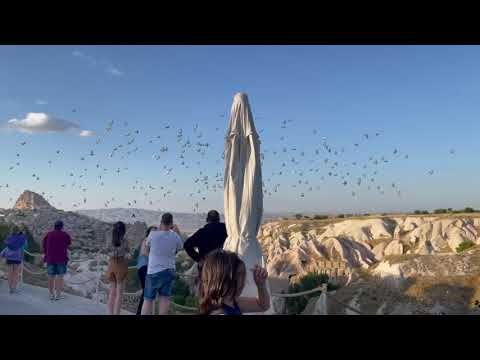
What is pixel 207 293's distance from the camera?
193cm

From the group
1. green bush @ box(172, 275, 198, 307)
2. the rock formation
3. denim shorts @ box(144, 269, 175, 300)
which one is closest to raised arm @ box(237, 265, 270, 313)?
denim shorts @ box(144, 269, 175, 300)

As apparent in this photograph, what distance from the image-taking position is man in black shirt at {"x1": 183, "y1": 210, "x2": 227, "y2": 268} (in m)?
4.69

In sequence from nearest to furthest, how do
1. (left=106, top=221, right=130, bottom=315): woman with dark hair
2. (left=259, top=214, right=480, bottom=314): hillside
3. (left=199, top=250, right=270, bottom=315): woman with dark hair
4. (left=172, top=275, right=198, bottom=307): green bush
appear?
(left=199, top=250, right=270, bottom=315): woman with dark hair, (left=106, top=221, right=130, bottom=315): woman with dark hair, (left=259, top=214, right=480, bottom=314): hillside, (left=172, top=275, right=198, bottom=307): green bush

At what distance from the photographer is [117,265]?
5.48m

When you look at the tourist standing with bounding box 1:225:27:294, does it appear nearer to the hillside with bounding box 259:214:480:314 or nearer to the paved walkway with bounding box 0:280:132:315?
the paved walkway with bounding box 0:280:132:315

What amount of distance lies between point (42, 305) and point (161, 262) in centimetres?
357

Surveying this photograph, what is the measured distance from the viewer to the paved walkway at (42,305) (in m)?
6.47

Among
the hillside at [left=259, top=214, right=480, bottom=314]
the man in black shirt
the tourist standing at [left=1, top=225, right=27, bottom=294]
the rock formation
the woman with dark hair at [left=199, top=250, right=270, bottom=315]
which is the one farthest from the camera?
the rock formation

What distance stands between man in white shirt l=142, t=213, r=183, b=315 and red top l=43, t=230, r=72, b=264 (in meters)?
2.95

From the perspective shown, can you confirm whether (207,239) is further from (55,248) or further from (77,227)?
(77,227)
